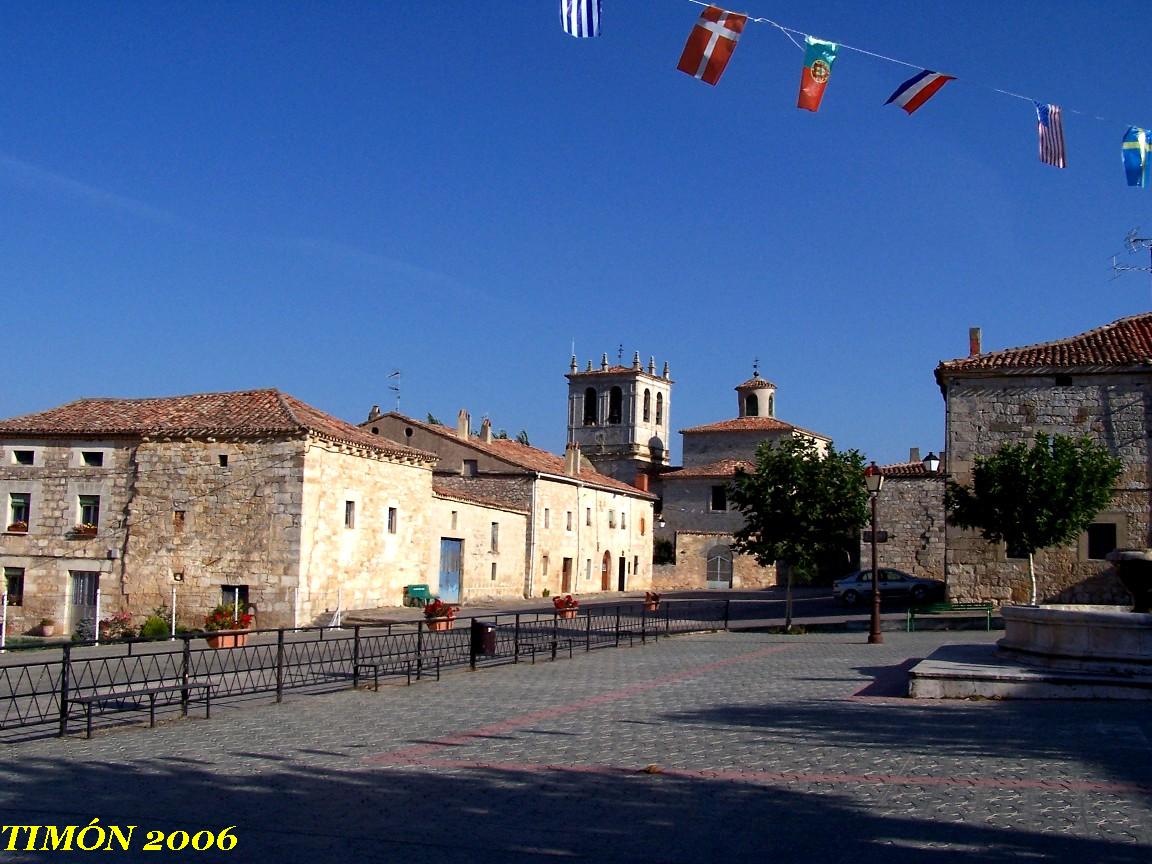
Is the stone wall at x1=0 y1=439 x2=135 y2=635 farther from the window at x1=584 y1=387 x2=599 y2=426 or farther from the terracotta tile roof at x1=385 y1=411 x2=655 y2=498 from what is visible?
the window at x1=584 y1=387 x2=599 y2=426

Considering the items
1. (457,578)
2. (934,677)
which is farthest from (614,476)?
(934,677)

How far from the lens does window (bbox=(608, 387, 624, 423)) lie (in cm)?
7494

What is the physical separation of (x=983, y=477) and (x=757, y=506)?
212 inches

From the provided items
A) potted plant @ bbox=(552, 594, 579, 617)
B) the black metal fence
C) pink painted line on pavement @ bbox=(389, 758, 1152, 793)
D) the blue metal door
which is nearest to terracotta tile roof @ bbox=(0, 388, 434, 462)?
the blue metal door

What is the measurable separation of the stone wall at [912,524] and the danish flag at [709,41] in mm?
31776

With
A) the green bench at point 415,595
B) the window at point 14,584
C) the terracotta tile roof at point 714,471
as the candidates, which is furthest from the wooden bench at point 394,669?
the terracotta tile roof at point 714,471

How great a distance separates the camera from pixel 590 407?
76375 mm

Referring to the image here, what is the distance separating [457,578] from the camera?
37750 millimetres

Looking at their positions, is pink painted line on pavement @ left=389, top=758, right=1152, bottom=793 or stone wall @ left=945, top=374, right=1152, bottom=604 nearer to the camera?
pink painted line on pavement @ left=389, top=758, right=1152, bottom=793

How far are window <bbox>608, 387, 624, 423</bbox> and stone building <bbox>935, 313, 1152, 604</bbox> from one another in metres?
45.6

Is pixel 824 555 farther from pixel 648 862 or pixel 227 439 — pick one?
pixel 648 862

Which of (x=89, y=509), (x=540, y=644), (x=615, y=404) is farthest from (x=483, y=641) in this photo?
(x=615, y=404)

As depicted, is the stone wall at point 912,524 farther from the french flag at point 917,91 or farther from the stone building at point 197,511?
the french flag at point 917,91

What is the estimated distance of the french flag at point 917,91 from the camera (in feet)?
→ 43.6
